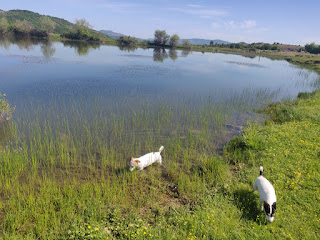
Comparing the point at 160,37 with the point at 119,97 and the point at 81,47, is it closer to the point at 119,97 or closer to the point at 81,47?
the point at 81,47

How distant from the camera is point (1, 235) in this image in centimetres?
402

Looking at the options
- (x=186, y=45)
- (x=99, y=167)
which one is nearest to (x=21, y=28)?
(x=186, y=45)

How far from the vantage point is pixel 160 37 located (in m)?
83.0

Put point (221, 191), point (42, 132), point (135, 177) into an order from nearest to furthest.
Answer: point (221, 191) < point (135, 177) < point (42, 132)

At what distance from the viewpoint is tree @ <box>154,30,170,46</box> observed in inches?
3233

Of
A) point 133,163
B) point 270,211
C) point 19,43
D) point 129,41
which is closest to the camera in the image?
point 270,211

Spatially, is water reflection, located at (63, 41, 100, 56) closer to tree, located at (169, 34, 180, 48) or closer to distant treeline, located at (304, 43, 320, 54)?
tree, located at (169, 34, 180, 48)

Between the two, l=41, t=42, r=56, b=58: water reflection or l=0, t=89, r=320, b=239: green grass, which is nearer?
l=0, t=89, r=320, b=239: green grass

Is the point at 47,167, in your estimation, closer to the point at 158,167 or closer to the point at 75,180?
the point at 75,180

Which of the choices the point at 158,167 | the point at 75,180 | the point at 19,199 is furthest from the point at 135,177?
the point at 19,199

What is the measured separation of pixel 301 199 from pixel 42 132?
962 cm

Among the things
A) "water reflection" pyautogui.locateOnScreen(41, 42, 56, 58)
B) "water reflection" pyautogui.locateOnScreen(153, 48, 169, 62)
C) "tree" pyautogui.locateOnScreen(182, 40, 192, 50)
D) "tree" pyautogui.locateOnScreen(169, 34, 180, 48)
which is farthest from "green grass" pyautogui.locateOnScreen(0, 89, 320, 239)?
"tree" pyautogui.locateOnScreen(182, 40, 192, 50)

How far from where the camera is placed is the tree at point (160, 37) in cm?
8211

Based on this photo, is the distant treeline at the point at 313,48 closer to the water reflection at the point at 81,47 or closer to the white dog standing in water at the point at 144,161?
the water reflection at the point at 81,47
